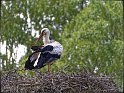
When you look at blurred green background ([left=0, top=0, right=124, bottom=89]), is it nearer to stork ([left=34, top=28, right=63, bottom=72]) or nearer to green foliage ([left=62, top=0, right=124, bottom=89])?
green foliage ([left=62, top=0, right=124, bottom=89])

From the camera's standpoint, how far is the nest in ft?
33.9

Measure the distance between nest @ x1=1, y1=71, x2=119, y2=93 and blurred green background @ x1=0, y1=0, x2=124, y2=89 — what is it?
5199 mm

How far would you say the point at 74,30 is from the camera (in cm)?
2172

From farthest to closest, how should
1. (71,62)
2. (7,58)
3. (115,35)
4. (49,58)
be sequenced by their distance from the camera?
(7,58) < (115,35) < (71,62) < (49,58)

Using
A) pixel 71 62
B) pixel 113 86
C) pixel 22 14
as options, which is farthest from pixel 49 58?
pixel 22 14

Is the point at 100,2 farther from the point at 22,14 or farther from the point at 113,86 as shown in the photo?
the point at 113,86

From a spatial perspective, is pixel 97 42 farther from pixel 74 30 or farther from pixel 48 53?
pixel 48 53

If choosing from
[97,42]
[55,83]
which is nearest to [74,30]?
[97,42]

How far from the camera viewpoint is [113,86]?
1107cm

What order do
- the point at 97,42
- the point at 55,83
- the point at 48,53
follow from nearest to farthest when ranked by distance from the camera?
the point at 55,83
the point at 48,53
the point at 97,42

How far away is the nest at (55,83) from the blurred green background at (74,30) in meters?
5.20

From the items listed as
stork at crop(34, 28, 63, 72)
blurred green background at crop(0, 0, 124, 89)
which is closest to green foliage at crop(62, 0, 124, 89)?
blurred green background at crop(0, 0, 124, 89)

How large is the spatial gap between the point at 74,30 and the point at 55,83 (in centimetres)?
1137

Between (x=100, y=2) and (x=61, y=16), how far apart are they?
3358 mm
